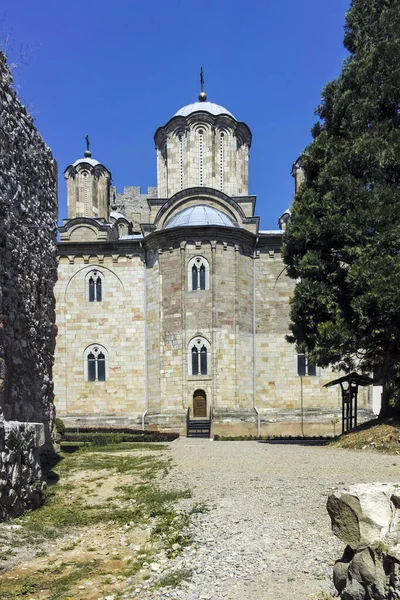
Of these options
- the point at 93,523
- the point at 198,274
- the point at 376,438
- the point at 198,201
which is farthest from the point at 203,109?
the point at 93,523

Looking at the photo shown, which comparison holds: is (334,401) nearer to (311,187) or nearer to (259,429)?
(259,429)

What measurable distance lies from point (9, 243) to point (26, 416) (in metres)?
3.01

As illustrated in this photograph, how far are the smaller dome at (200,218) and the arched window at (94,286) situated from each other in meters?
4.29

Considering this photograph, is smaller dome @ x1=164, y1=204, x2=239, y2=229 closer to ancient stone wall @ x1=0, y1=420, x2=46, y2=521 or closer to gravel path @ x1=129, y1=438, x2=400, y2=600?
gravel path @ x1=129, y1=438, x2=400, y2=600

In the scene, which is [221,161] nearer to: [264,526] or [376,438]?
[376,438]

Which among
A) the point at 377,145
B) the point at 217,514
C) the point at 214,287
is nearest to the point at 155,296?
the point at 214,287

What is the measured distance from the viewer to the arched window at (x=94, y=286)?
87.5 ft

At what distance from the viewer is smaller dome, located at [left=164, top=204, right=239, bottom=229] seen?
25141 mm

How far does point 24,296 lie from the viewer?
8.99 m

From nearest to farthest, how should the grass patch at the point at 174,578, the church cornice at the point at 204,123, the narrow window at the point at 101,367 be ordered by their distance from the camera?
the grass patch at the point at 174,578
the narrow window at the point at 101,367
the church cornice at the point at 204,123

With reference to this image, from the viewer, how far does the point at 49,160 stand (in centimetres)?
1052

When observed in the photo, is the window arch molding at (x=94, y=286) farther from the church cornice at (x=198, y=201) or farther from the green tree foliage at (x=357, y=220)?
the green tree foliage at (x=357, y=220)

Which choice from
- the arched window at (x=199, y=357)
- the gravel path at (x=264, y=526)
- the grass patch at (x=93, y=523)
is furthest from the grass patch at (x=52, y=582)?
the arched window at (x=199, y=357)

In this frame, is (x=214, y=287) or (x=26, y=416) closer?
(x=26, y=416)
